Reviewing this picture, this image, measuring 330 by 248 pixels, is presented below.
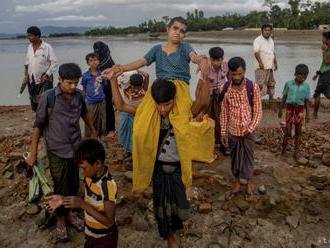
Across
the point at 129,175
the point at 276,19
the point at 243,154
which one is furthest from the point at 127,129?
the point at 276,19

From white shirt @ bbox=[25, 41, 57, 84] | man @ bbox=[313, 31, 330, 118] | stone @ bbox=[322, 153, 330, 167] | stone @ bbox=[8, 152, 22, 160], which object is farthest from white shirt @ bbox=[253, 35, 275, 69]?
stone @ bbox=[8, 152, 22, 160]

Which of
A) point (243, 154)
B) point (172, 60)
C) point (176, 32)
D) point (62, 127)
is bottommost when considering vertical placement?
point (243, 154)

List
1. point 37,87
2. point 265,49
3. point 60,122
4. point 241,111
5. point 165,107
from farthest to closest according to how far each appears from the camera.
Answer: point 265,49 → point 37,87 → point 241,111 → point 60,122 → point 165,107

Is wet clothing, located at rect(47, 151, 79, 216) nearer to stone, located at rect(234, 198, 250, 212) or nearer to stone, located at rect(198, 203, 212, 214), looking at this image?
stone, located at rect(198, 203, 212, 214)

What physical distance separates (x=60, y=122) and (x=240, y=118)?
1771 millimetres

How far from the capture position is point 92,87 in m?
5.70

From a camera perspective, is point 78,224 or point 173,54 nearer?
point 173,54

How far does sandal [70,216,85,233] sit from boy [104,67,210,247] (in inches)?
→ 39.4

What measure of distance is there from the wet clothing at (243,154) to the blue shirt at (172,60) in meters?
1.00

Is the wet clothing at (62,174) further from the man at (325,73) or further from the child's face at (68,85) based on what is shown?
the man at (325,73)

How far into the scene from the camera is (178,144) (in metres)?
2.95

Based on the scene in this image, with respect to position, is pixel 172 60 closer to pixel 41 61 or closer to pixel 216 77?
pixel 216 77

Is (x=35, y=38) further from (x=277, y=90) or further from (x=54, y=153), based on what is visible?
(x=277, y=90)

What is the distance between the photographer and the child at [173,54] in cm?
351
